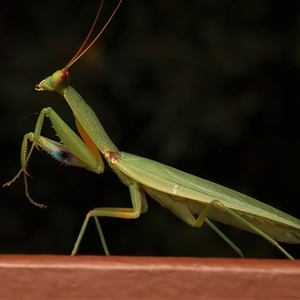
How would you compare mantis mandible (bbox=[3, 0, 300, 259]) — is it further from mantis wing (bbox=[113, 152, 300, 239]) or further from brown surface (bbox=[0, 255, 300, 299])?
brown surface (bbox=[0, 255, 300, 299])

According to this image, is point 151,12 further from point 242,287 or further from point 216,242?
point 242,287

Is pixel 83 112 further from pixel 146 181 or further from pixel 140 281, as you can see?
pixel 140 281

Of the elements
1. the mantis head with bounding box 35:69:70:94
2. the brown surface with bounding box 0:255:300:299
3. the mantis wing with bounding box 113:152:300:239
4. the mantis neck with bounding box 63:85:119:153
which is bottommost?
the mantis wing with bounding box 113:152:300:239

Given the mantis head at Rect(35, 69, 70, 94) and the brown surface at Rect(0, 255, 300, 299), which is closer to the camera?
the brown surface at Rect(0, 255, 300, 299)

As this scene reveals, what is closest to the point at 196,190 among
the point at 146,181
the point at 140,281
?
the point at 146,181

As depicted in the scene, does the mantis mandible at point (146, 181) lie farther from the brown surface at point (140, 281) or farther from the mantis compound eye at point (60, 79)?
the brown surface at point (140, 281)

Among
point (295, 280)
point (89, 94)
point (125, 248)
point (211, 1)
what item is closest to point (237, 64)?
point (211, 1)

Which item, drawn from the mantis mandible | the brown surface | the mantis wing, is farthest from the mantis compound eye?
the brown surface
